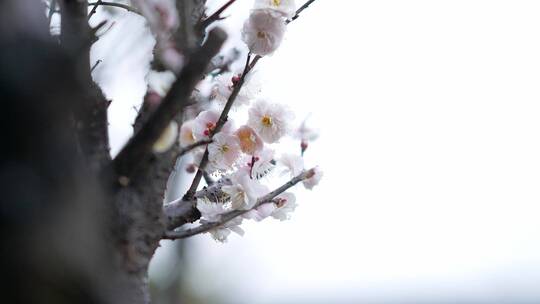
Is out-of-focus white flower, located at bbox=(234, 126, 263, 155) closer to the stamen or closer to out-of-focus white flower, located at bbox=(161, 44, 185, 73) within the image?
the stamen

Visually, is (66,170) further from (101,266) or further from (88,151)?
(88,151)

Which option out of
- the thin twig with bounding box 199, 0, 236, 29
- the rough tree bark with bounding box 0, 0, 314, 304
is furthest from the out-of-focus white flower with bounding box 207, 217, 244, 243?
the rough tree bark with bounding box 0, 0, 314, 304

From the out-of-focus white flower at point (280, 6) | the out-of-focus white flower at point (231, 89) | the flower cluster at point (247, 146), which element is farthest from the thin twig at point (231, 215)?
the out-of-focus white flower at point (280, 6)

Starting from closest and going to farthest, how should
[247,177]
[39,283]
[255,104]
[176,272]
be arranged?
[39,283], [247,177], [255,104], [176,272]

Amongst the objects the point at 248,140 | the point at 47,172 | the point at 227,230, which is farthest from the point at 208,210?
the point at 47,172

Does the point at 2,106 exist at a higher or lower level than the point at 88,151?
lower

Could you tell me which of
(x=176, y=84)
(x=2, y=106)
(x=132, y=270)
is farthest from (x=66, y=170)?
(x=132, y=270)
